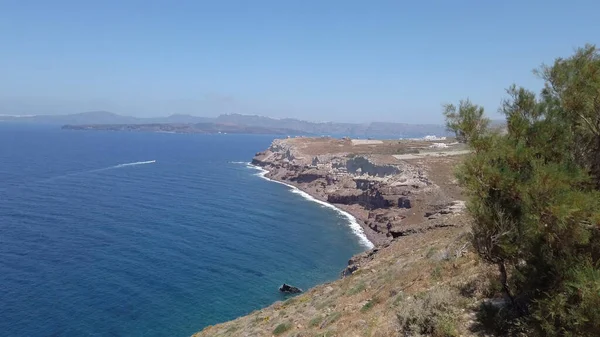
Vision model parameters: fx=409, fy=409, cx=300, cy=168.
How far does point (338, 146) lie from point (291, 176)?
1085 inches

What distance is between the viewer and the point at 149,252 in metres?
51.2

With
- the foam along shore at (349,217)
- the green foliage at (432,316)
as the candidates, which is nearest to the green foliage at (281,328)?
the green foliage at (432,316)

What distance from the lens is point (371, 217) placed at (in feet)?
228

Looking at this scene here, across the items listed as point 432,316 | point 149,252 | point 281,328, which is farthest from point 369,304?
point 149,252

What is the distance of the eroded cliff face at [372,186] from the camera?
203 ft

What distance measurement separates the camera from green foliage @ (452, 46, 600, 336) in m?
9.69

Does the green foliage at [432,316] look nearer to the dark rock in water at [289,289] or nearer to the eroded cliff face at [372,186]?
the dark rock in water at [289,289]

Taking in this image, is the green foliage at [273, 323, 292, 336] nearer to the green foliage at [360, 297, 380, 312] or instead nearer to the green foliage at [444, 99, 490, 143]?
A: the green foliage at [360, 297, 380, 312]

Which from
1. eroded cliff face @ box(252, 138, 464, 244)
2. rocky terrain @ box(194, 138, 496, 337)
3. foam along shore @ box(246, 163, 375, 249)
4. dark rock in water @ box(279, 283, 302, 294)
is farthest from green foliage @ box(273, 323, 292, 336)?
foam along shore @ box(246, 163, 375, 249)

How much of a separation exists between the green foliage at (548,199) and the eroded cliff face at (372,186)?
101 feet

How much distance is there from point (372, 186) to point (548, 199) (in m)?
71.5

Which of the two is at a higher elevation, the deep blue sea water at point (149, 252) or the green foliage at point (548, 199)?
the green foliage at point (548, 199)

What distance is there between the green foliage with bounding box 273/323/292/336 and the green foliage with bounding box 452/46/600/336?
10.6 metres

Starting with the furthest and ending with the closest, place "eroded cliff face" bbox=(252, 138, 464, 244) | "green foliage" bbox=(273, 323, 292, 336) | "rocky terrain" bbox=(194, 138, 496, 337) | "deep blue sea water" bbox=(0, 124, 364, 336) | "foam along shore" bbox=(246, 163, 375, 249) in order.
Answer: "eroded cliff face" bbox=(252, 138, 464, 244) → "foam along shore" bbox=(246, 163, 375, 249) → "deep blue sea water" bbox=(0, 124, 364, 336) → "green foliage" bbox=(273, 323, 292, 336) → "rocky terrain" bbox=(194, 138, 496, 337)
